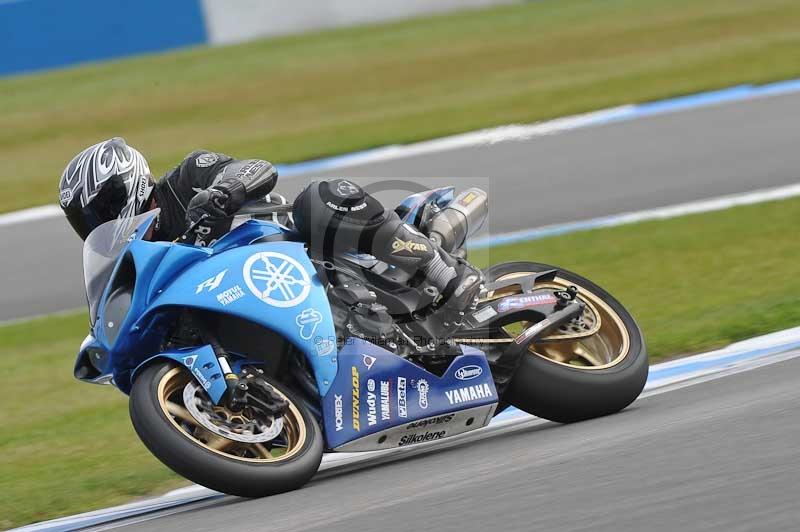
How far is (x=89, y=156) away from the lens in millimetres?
4457

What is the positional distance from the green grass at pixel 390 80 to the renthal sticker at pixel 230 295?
7604 mm

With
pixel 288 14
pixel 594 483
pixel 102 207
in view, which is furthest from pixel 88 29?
pixel 594 483

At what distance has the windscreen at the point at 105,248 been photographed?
14.3 ft

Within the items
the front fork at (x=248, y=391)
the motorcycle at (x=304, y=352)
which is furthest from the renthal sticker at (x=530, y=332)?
the front fork at (x=248, y=391)

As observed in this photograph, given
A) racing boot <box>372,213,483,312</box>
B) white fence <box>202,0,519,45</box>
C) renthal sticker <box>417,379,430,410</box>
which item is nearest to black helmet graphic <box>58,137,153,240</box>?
racing boot <box>372,213,483,312</box>

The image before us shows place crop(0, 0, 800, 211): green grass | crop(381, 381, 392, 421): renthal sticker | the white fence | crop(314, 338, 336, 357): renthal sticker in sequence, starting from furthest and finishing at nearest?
the white fence
crop(0, 0, 800, 211): green grass
crop(381, 381, 392, 421): renthal sticker
crop(314, 338, 336, 357): renthal sticker

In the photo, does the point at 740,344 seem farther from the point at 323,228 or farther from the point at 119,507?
the point at 119,507

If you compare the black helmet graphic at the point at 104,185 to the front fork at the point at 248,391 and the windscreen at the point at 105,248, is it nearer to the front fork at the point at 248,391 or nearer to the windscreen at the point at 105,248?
the windscreen at the point at 105,248

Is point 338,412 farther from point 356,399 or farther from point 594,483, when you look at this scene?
point 594,483

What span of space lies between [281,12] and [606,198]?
403 inches

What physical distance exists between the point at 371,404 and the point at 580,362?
3.40 feet

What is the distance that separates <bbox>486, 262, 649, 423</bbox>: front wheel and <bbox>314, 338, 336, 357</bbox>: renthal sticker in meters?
0.76

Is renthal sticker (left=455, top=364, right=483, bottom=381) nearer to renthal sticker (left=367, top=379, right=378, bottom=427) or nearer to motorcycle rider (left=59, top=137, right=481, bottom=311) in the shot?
motorcycle rider (left=59, top=137, right=481, bottom=311)

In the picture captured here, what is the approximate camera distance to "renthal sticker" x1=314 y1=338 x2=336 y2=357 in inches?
169
